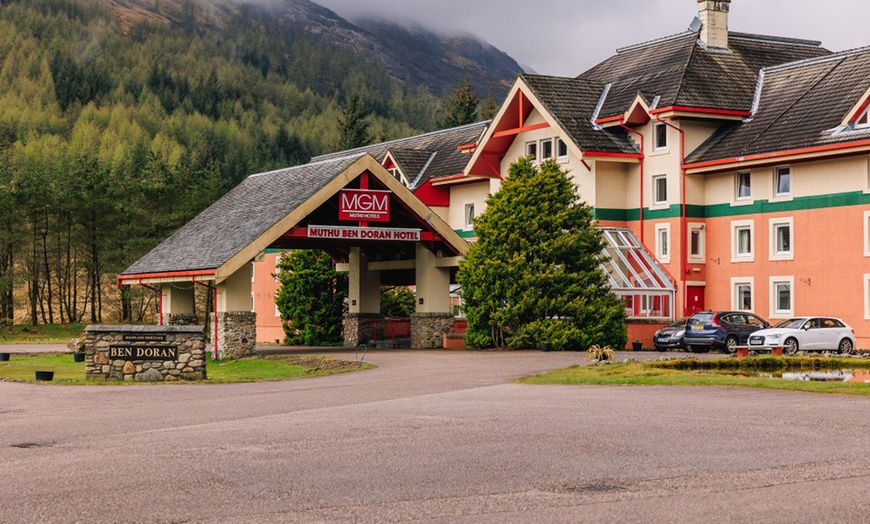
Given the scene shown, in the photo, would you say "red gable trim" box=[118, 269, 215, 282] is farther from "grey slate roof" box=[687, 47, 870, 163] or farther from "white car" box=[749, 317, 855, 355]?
"grey slate roof" box=[687, 47, 870, 163]

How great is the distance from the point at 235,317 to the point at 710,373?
18.3 meters

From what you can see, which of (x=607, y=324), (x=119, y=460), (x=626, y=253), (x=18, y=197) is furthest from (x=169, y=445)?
(x=18, y=197)

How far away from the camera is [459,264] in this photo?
4631 centimetres

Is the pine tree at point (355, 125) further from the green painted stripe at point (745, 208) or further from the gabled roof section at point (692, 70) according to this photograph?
the green painted stripe at point (745, 208)

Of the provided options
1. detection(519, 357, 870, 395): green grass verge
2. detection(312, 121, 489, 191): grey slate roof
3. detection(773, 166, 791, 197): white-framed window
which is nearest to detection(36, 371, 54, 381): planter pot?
detection(519, 357, 870, 395): green grass verge

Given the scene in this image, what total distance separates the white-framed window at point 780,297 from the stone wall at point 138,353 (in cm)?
2525

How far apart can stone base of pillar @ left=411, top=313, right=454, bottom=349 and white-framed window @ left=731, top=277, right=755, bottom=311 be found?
11.5 meters

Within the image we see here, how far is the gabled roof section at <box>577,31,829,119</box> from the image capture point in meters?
51.6

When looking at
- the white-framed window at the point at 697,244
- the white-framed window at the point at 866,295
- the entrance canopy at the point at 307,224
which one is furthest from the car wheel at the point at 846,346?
the entrance canopy at the point at 307,224

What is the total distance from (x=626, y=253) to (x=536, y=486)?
38.9m

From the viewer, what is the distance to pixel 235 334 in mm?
42188

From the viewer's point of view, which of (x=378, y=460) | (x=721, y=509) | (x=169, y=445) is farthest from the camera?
(x=169, y=445)

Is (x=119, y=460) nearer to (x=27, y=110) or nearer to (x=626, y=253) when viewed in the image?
(x=626, y=253)

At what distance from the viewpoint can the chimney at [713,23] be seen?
183ft
